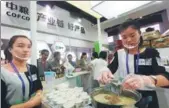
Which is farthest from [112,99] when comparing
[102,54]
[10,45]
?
[102,54]

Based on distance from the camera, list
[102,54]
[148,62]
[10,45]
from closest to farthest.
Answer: [148,62], [10,45], [102,54]

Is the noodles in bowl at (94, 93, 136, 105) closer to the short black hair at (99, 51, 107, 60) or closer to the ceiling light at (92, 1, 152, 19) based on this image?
the ceiling light at (92, 1, 152, 19)

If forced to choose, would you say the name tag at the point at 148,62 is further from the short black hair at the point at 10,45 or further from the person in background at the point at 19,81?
the short black hair at the point at 10,45

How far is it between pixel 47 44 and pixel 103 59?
1.92m

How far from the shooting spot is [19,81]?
108 centimetres

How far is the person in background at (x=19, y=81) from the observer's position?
1.02 meters

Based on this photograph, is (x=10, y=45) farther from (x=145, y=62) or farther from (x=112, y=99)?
(x=145, y=62)

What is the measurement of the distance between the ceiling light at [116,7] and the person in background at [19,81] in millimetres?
673

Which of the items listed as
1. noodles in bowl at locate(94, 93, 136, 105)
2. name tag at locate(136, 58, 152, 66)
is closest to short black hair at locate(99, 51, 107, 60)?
name tag at locate(136, 58, 152, 66)

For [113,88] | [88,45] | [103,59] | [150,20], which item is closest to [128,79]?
[113,88]

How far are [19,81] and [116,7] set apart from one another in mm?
936

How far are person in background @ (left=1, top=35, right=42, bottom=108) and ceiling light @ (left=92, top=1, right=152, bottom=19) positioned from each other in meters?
0.67

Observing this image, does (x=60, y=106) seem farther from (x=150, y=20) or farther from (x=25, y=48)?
(x=150, y=20)

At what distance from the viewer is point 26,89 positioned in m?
1.11
